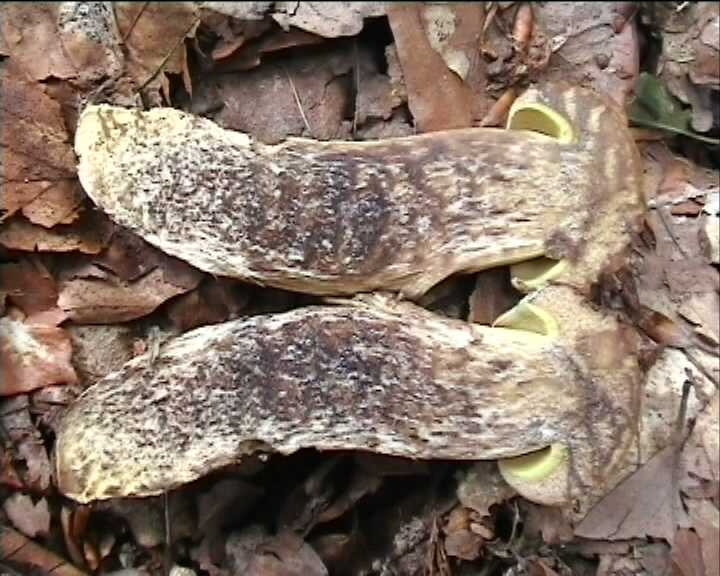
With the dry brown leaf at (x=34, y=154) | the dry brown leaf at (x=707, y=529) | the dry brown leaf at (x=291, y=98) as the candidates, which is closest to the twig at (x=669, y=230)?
the dry brown leaf at (x=707, y=529)

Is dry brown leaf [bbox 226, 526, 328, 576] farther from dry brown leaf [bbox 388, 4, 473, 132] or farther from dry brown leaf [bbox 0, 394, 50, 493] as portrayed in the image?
dry brown leaf [bbox 388, 4, 473, 132]

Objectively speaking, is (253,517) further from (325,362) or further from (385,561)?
(325,362)

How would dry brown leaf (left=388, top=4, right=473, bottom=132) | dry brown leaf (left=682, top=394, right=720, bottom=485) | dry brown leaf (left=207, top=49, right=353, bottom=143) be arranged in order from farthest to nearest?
1. dry brown leaf (left=207, top=49, right=353, bottom=143)
2. dry brown leaf (left=388, top=4, right=473, bottom=132)
3. dry brown leaf (left=682, top=394, right=720, bottom=485)

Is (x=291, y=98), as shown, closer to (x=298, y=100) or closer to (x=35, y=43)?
(x=298, y=100)

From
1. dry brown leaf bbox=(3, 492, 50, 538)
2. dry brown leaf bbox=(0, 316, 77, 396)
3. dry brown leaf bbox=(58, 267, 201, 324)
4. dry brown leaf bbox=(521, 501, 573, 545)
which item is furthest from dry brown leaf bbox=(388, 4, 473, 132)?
dry brown leaf bbox=(3, 492, 50, 538)

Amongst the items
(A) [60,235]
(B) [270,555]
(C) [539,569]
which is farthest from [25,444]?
(C) [539,569]

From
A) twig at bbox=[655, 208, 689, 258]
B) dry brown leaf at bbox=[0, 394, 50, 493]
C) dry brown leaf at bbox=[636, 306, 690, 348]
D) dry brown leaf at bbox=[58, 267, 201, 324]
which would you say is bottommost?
dry brown leaf at bbox=[0, 394, 50, 493]

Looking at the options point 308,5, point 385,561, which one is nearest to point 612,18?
point 308,5

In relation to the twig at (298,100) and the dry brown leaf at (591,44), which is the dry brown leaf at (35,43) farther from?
the dry brown leaf at (591,44)

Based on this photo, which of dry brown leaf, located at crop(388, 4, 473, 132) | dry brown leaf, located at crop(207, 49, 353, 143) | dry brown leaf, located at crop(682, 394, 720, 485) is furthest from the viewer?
dry brown leaf, located at crop(207, 49, 353, 143)
